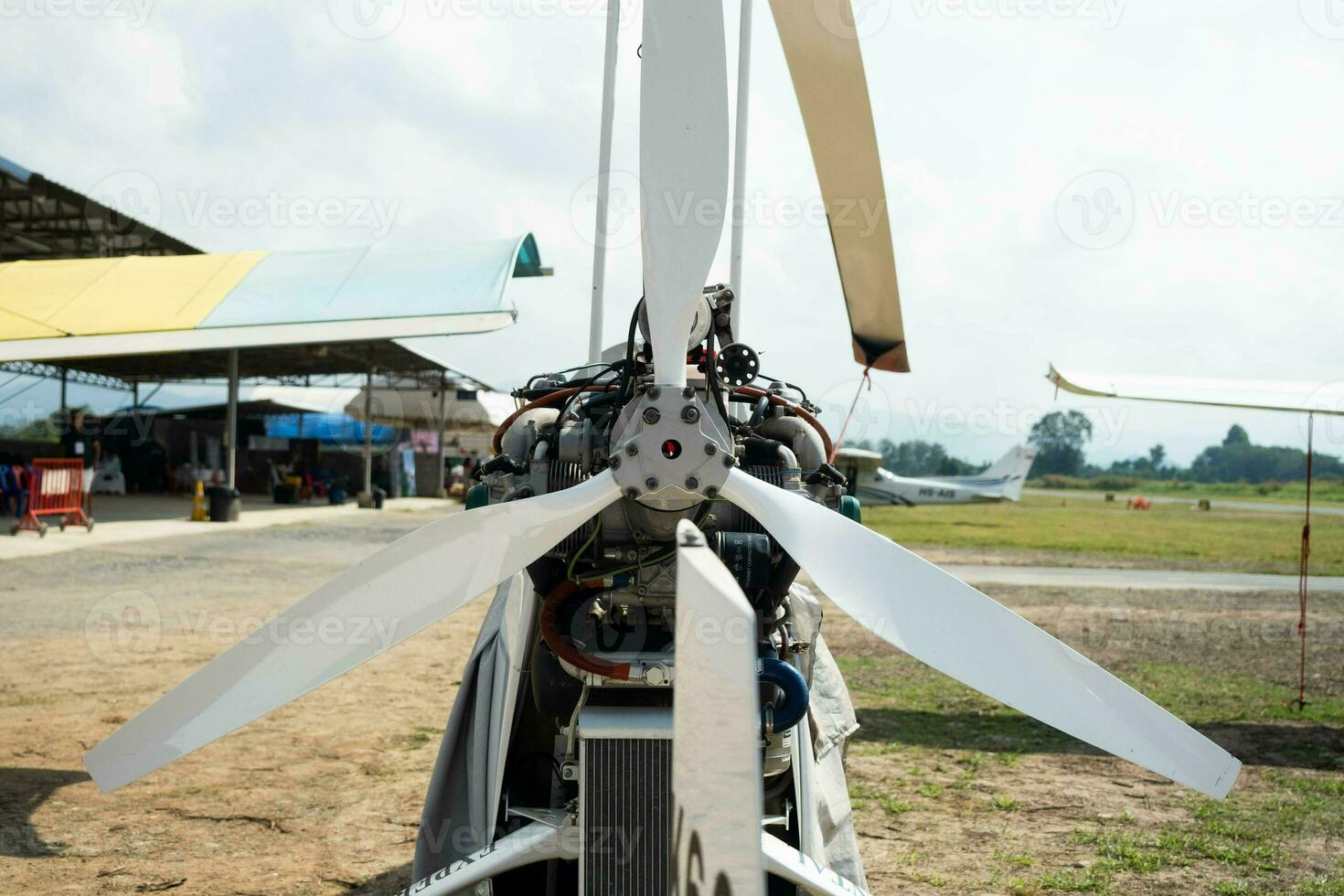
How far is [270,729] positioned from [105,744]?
4.20 m

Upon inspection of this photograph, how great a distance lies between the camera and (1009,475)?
40969 millimetres

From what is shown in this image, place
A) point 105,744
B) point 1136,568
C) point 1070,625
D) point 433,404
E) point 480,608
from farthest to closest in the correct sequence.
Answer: point 433,404 < point 1136,568 < point 480,608 < point 1070,625 < point 105,744

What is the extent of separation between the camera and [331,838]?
4.82 meters

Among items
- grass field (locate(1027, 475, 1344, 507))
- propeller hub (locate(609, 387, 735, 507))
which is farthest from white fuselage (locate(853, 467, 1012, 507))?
grass field (locate(1027, 475, 1344, 507))

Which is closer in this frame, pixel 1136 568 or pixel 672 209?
pixel 672 209

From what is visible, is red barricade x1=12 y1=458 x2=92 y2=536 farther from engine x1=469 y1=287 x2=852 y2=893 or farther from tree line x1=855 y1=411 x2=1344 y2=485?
tree line x1=855 y1=411 x2=1344 y2=485

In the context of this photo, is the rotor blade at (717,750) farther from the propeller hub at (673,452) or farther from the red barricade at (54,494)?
the red barricade at (54,494)

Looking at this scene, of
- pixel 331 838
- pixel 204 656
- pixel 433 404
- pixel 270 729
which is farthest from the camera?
pixel 433 404

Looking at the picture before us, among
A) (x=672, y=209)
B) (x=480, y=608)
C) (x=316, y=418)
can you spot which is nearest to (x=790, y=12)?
(x=672, y=209)

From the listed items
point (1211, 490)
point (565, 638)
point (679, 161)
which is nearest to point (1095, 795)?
point (565, 638)

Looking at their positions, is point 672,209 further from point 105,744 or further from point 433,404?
point 433,404

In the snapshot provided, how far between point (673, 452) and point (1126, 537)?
31.9 meters

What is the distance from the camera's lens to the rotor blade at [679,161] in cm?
263

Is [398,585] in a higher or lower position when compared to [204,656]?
higher
